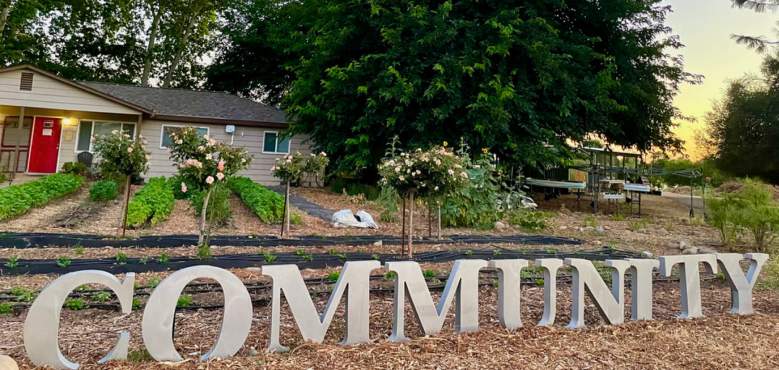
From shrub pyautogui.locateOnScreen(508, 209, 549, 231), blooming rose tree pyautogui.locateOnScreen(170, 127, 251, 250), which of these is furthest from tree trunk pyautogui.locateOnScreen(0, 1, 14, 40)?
shrub pyautogui.locateOnScreen(508, 209, 549, 231)

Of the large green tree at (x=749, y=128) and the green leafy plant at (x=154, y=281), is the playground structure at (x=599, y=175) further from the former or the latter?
the green leafy plant at (x=154, y=281)

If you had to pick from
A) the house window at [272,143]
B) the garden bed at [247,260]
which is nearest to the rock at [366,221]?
the garden bed at [247,260]

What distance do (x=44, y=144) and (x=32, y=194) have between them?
21.3ft

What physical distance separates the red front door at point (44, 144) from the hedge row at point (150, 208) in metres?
6.64

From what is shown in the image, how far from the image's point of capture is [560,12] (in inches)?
486

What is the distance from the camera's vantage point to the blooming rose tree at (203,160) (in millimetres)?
4020

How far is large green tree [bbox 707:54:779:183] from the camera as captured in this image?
1892 cm

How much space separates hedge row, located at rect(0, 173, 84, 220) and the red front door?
407 cm

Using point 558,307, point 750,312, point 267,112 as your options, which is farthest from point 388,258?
point 267,112

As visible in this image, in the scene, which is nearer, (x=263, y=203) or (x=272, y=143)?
(x=263, y=203)

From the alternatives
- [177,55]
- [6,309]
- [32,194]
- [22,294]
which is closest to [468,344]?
[6,309]

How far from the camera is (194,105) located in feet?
44.1

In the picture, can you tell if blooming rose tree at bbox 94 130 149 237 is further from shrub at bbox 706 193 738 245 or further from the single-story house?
shrub at bbox 706 193 738 245

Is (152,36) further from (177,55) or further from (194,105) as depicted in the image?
(194,105)
